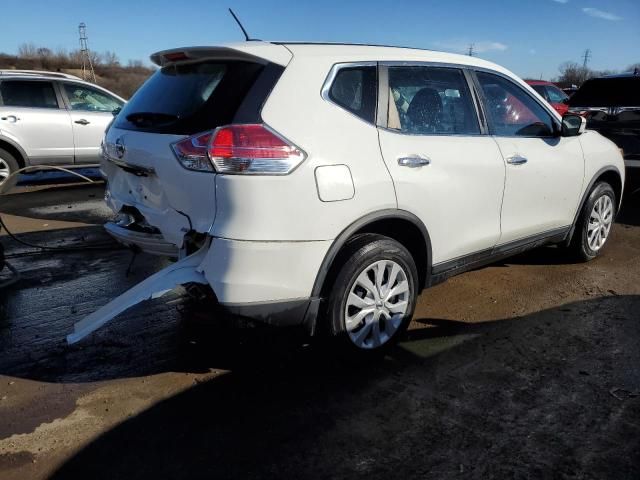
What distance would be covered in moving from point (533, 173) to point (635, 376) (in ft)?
5.29

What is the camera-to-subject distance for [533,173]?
4164 millimetres

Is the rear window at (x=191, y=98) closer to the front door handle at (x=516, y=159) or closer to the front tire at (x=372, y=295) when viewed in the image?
the front tire at (x=372, y=295)

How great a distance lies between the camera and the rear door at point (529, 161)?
13.1 ft

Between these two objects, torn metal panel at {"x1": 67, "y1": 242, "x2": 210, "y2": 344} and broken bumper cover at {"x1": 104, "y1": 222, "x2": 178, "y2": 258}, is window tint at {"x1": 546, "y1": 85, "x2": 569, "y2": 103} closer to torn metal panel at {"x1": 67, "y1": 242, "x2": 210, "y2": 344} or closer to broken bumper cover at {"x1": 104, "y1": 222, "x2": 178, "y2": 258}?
broken bumper cover at {"x1": 104, "y1": 222, "x2": 178, "y2": 258}

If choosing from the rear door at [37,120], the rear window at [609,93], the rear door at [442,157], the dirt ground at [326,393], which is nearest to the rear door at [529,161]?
the rear door at [442,157]

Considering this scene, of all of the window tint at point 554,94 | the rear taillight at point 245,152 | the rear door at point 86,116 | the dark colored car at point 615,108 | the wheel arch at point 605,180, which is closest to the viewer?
the rear taillight at point 245,152

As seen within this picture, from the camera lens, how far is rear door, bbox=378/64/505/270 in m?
3.28

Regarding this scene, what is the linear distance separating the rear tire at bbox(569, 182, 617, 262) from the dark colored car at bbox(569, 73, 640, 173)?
2.63 metres

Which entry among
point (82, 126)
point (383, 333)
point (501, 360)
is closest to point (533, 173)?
point (501, 360)

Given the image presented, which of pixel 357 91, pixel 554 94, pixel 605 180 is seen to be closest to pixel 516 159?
pixel 357 91

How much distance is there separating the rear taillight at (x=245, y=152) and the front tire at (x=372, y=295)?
0.65 m

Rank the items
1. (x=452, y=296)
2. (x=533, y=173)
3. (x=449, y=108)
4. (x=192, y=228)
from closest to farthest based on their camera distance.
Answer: (x=192, y=228) → (x=449, y=108) → (x=533, y=173) → (x=452, y=296)

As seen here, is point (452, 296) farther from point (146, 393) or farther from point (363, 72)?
point (146, 393)

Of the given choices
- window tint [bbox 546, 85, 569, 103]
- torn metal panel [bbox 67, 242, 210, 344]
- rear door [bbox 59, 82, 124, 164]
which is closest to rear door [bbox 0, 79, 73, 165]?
rear door [bbox 59, 82, 124, 164]
